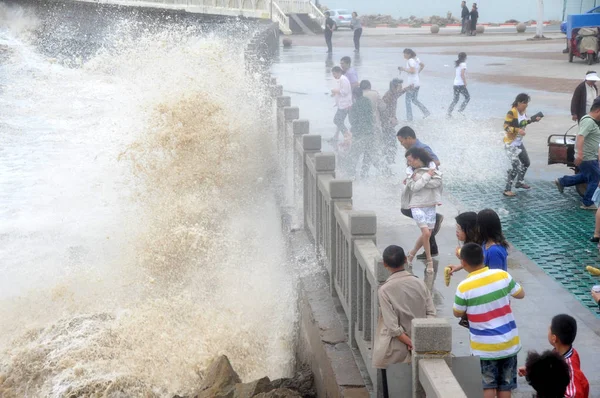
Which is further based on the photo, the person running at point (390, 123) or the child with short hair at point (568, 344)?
the person running at point (390, 123)

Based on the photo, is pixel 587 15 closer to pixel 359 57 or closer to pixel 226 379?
pixel 359 57

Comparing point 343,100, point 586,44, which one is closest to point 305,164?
point 343,100

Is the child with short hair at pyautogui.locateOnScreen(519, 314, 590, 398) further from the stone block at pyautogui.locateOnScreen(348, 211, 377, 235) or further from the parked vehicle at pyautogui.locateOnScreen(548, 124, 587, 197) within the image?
the parked vehicle at pyautogui.locateOnScreen(548, 124, 587, 197)

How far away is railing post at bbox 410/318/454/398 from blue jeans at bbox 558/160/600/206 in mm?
6162

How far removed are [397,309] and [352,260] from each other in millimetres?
983

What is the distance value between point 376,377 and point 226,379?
1.83 m

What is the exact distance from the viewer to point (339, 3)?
287 ft

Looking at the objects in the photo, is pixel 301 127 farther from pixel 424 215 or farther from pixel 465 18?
pixel 465 18

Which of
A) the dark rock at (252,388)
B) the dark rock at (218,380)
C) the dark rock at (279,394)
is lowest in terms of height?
the dark rock at (218,380)

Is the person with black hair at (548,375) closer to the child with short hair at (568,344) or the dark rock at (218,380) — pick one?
the child with short hair at (568,344)

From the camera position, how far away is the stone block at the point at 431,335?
3.66 meters

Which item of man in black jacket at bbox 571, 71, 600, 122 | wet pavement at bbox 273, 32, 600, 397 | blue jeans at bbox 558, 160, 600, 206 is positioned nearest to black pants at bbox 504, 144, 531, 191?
wet pavement at bbox 273, 32, 600, 397

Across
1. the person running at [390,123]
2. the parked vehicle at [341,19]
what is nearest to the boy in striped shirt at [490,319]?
the person running at [390,123]

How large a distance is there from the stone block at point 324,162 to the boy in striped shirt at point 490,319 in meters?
2.26
